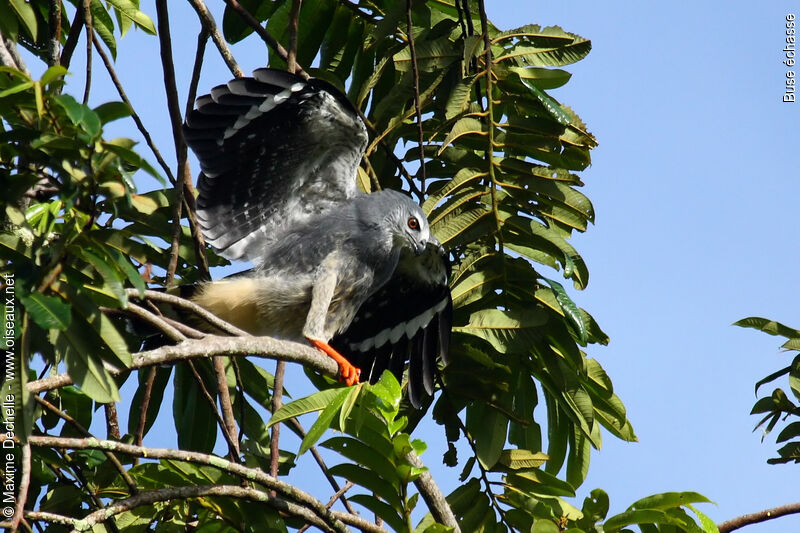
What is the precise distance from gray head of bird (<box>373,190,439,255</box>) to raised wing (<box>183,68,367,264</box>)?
260 millimetres

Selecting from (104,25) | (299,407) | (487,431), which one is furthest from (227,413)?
(104,25)

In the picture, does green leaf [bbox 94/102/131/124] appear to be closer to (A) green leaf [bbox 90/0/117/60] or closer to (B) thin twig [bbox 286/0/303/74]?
(B) thin twig [bbox 286/0/303/74]

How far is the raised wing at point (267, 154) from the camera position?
3.68m

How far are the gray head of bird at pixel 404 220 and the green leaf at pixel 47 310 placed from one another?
221 centimetres

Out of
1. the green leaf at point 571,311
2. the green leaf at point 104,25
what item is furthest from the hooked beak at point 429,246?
the green leaf at point 104,25

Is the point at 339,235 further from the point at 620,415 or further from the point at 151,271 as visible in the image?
the point at 620,415

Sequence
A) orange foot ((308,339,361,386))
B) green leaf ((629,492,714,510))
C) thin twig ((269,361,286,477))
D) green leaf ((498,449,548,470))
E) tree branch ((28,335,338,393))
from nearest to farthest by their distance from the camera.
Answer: tree branch ((28,335,338,393)) < green leaf ((629,492,714,510)) < thin twig ((269,361,286,477)) < green leaf ((498,449,548,470)) < orange foot ((308,339,361,386))

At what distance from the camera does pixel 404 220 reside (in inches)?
156

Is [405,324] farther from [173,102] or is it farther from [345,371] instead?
[173,102]

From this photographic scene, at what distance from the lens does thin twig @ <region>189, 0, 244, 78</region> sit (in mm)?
3787

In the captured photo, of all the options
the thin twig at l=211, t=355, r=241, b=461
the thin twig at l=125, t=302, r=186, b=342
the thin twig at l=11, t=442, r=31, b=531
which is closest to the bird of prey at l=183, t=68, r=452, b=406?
the thin twig at l=211, t=355, r=241, b=461

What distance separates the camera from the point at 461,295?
3623mm

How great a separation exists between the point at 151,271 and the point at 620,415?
6.67 ft

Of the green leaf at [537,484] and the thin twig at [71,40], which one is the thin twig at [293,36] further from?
the green leaf at [537,484]
